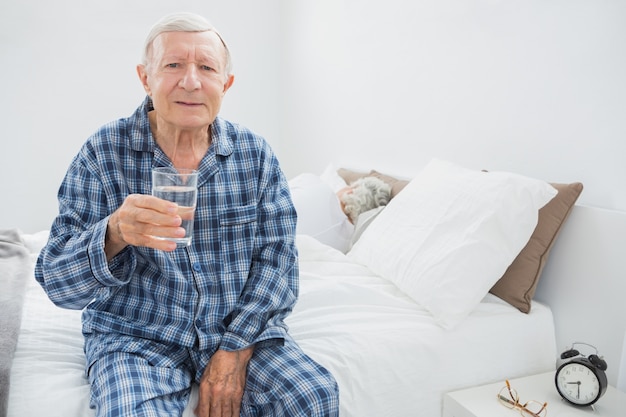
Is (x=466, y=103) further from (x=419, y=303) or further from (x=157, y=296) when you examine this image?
(x=157, y=296)

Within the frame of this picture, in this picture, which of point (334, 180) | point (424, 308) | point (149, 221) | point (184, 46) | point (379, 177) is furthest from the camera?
point (334, 180)

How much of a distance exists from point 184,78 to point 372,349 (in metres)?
0.81

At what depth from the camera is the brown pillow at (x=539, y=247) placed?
5.22 ft

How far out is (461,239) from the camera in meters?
1.62

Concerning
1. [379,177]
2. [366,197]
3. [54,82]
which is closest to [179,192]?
[366,197]

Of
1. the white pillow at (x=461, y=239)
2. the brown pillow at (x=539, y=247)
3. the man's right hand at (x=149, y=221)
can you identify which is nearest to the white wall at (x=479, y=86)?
the brown pillow at (x=539, y=247)

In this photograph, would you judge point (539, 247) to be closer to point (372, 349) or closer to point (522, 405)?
point (522, 405)

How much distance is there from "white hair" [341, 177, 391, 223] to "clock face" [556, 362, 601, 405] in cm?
100

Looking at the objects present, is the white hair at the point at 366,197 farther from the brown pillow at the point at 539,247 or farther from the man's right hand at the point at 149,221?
the man's right hand at the point at 149,221

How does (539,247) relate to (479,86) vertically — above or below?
below

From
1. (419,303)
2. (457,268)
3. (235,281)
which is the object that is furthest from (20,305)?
(457,268)

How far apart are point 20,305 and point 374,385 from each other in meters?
0.96

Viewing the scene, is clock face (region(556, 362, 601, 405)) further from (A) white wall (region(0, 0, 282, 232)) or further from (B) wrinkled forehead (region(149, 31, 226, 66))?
(A) white wall (region(0, 0, 282, 232))

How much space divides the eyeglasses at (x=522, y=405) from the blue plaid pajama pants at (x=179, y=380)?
47cm
